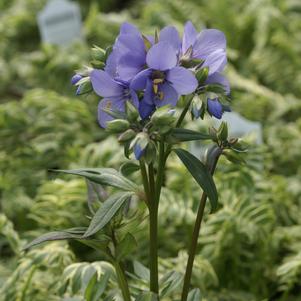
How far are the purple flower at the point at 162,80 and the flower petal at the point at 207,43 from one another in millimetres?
60

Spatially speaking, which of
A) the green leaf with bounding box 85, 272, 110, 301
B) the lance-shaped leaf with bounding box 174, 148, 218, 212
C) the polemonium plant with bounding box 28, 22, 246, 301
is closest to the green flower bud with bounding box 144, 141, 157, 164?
the polemonium plant with bounding box 28, 22, 246, 301

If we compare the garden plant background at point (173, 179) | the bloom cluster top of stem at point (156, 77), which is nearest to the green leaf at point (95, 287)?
the garden plant background at point (173, 179)

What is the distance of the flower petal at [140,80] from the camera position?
0.91 m

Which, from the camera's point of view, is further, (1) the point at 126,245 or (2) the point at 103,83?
(1) the point at 126,245

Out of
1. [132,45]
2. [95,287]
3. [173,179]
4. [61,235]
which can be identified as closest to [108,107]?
[132,45]

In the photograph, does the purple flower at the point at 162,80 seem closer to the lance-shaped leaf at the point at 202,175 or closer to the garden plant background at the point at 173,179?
the lance-shaped leaf at the point at 202,175

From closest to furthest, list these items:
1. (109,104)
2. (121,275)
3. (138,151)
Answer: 1. (138,151)
2. (109,104)
3. (121,275)

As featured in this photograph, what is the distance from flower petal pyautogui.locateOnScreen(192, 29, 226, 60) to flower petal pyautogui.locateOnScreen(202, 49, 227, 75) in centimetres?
2

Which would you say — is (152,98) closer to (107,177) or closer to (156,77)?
(156,77)

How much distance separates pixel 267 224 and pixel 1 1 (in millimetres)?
2285

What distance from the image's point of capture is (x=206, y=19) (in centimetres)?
302

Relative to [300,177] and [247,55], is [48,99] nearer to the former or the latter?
[300,177]

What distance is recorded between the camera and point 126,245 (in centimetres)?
104

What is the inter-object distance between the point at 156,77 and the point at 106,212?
220mm
